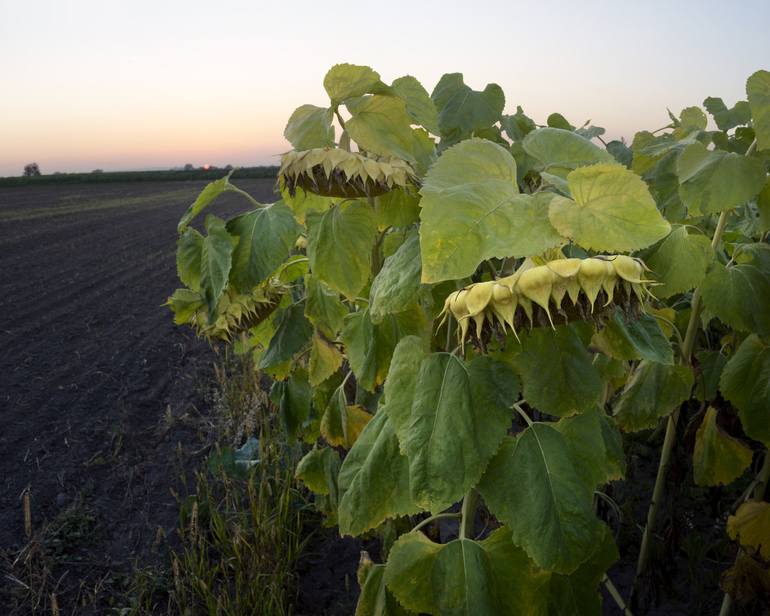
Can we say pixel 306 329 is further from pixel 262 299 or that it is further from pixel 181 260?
pixel 181 260

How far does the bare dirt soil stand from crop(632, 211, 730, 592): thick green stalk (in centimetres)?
212

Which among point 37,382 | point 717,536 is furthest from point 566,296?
point 37,382

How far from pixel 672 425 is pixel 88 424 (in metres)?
4.25

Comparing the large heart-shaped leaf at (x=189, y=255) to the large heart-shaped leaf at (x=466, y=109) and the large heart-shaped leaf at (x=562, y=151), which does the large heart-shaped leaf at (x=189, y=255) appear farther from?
the large heart-shaped leaf at (x=562, y=151)

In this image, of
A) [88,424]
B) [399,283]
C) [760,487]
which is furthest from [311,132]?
[88,424]

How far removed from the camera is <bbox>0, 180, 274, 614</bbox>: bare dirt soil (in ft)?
10.9

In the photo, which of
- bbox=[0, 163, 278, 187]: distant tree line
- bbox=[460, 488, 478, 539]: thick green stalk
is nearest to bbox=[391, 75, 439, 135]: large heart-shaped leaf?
bbox=[460, 488, 478, 539]: thick green stalk

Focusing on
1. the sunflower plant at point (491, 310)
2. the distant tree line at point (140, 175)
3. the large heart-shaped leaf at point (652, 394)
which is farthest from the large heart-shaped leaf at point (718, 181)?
the distant tree line at point (140, 175)

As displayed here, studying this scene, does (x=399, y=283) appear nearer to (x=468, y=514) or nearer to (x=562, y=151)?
(x=562, y=151)

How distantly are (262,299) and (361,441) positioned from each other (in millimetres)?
794

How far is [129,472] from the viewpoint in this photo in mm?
4176

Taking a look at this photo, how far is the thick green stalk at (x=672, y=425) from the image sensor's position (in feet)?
6.07

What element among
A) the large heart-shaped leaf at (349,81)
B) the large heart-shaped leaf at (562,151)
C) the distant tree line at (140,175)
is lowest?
the distant tree line at (140,175)

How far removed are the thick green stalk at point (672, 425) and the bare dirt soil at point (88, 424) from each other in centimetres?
212
